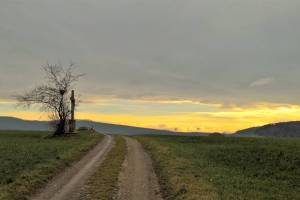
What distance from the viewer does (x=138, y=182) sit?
24891 mm

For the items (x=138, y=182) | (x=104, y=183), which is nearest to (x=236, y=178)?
(x=138, y=182)

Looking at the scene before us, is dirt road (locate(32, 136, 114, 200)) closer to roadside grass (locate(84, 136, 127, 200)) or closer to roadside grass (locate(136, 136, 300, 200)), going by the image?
roadside grass (locate(84, 136, 127, 200))

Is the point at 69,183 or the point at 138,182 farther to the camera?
the point at 138,182

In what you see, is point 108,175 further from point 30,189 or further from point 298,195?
point 298,195

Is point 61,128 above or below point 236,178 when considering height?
above

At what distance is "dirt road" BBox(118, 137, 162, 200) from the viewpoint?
68.8ft

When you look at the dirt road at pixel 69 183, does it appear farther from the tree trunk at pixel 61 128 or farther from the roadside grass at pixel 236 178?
the tree trunk at pixel 61 128

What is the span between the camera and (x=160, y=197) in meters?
20.9

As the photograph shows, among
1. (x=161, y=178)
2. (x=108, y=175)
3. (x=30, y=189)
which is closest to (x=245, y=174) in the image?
(x=161, y=178)

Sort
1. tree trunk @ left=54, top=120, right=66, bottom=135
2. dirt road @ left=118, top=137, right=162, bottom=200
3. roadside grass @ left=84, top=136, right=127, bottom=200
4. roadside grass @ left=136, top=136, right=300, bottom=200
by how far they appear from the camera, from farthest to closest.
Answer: tree trunk @ left=54, top=120, right=66, bottom=135 → roadside grass @ left=136, top=136, right=300, bottom=200 → dirt road @ left=118, top=137, right=162, bottom=200 → roadside grass @ left=84, top=136, right=127, bottom=200

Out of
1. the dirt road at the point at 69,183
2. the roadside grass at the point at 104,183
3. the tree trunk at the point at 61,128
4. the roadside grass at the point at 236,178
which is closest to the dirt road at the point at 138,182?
the roadside grass at the point at 104,183

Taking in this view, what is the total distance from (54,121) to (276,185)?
6726cm

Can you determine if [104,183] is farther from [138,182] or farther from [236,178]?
→ [236,178]

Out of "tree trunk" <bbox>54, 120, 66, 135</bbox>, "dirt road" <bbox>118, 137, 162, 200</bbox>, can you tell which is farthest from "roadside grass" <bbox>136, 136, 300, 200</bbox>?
"tree trunk" <bbox>54, 120, 66, 135</bbox>
